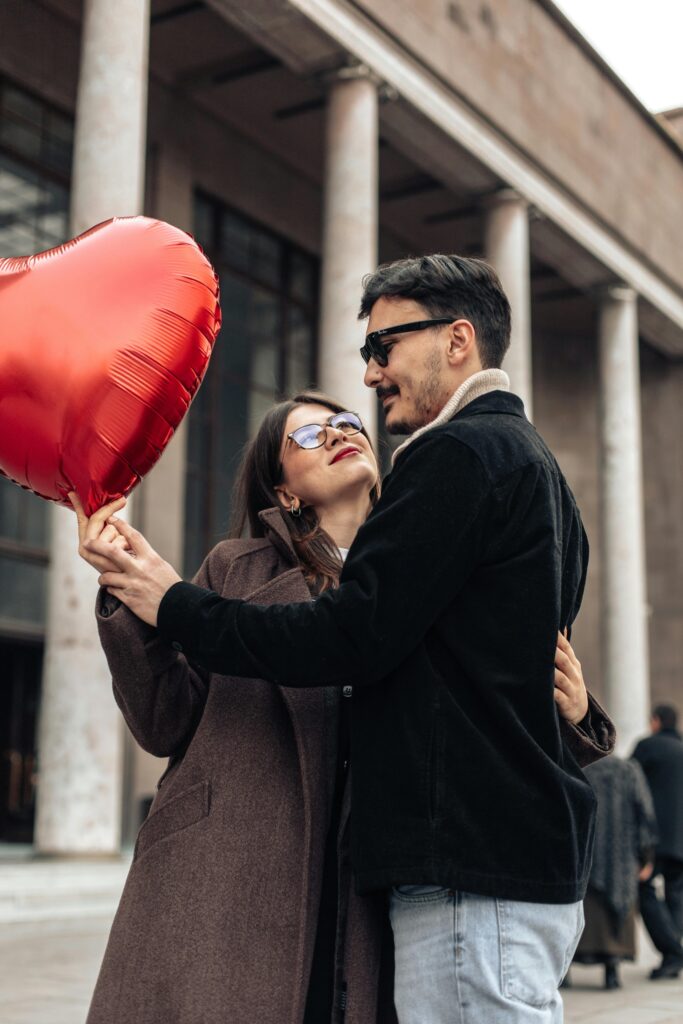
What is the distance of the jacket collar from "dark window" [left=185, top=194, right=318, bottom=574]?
53.3 ft

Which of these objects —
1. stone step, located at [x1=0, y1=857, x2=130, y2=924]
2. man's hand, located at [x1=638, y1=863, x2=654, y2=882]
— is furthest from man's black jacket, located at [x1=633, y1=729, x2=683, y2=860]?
stone step, located at [x1=0, y1=857, x2=130, y2=924]

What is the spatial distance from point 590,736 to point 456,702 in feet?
1.59

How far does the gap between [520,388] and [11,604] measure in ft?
25.1

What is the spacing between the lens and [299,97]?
19.9m

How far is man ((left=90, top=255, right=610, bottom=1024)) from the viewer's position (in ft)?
6.45

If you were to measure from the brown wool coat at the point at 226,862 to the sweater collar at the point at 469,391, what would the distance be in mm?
536

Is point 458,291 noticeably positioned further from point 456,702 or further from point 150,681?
point 150,681

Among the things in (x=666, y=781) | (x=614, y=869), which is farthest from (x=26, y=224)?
(x=614, y=869)

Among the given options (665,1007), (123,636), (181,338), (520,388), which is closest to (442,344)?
(181,338)

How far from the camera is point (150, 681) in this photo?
233cm

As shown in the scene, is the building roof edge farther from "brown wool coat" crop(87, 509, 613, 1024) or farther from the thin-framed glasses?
"brown wool coat" crop(87, 509, 613, 1024)

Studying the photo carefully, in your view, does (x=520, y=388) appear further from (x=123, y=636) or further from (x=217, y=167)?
(x=123, y=636)

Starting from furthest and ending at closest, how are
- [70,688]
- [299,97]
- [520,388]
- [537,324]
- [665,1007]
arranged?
[537,324] → [299,97] → [520,388] → [70,688] → [665,1007]

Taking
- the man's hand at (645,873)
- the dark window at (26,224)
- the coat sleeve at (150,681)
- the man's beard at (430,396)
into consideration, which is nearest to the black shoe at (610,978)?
the man's hand at (645,873)
